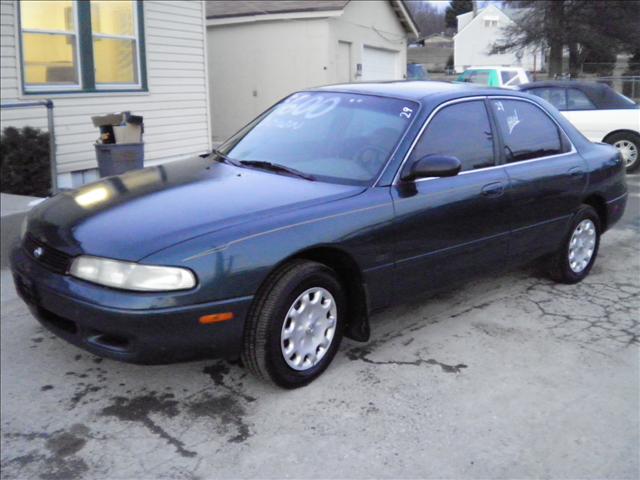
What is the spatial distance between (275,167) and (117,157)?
14.9ft

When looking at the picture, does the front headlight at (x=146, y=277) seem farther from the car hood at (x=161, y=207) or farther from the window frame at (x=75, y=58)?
the window frame at (x=75, y=58)

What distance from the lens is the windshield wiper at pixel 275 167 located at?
4.11 meters

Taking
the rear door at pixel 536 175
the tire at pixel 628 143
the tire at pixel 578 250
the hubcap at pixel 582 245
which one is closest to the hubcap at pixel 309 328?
the rear door at pixel 536 175

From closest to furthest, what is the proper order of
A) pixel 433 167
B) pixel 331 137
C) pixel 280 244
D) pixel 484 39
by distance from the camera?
1. pixel 280 244
2. pixel 433 167
3. pixel 331 137
4. pixel 484 39

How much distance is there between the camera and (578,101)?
28.7 feet

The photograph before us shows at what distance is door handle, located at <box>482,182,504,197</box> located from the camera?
4480 mm

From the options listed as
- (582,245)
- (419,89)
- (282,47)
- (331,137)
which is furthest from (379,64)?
(331,137)

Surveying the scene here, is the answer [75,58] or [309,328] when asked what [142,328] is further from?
[75,58]

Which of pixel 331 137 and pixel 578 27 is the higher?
pixel 578 27

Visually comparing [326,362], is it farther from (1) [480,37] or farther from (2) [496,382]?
(1) [480,37]

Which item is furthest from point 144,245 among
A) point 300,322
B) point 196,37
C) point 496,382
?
point 196,37

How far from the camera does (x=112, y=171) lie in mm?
8281

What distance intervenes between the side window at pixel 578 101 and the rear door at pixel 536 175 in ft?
9.32

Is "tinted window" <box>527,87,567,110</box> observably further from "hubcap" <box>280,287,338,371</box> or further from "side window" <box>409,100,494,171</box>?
"hubcap" <box>280,287,338,371</box>
